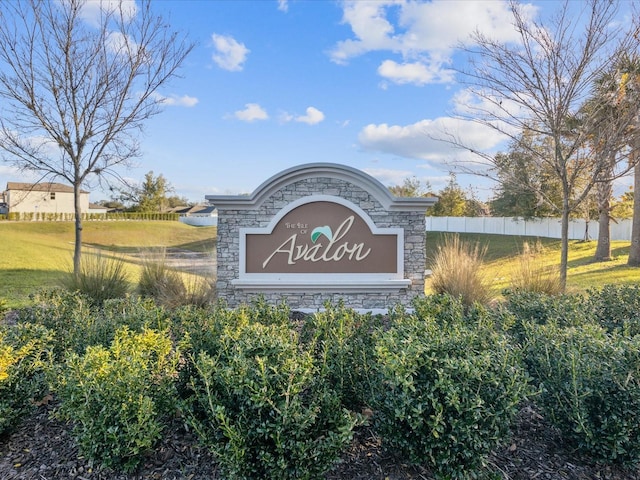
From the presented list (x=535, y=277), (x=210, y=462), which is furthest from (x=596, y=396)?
(x=535, y=277)

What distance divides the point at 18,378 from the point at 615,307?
6.15 metres

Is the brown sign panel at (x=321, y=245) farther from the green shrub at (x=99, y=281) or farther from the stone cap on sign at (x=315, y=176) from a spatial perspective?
the green shrub at (x=99, y=281)

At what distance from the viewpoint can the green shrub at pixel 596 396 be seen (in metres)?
2.47

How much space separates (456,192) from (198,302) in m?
30.1

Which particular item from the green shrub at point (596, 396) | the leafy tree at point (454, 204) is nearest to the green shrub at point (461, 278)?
the green shrub at point (596, 396)

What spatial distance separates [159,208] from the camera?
47344 mm

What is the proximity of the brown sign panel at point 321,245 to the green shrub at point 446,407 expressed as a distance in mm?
4371

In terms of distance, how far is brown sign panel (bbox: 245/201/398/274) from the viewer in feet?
22.4

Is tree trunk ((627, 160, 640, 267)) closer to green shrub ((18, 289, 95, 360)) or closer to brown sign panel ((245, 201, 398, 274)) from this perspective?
brown sign panel ((245, 201, 398, 274))

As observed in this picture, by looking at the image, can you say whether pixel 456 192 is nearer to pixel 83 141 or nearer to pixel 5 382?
pixel 83 141

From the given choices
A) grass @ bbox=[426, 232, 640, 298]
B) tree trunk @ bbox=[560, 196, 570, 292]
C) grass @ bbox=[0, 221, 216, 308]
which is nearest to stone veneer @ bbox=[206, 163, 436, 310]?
grass @ bbox=[426, 232, 640, 298]

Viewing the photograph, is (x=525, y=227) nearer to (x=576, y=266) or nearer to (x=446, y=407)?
(x=576, y=266)

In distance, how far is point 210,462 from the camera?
2559 mm

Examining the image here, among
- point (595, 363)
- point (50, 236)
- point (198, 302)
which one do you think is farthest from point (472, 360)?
point (50, 236)
